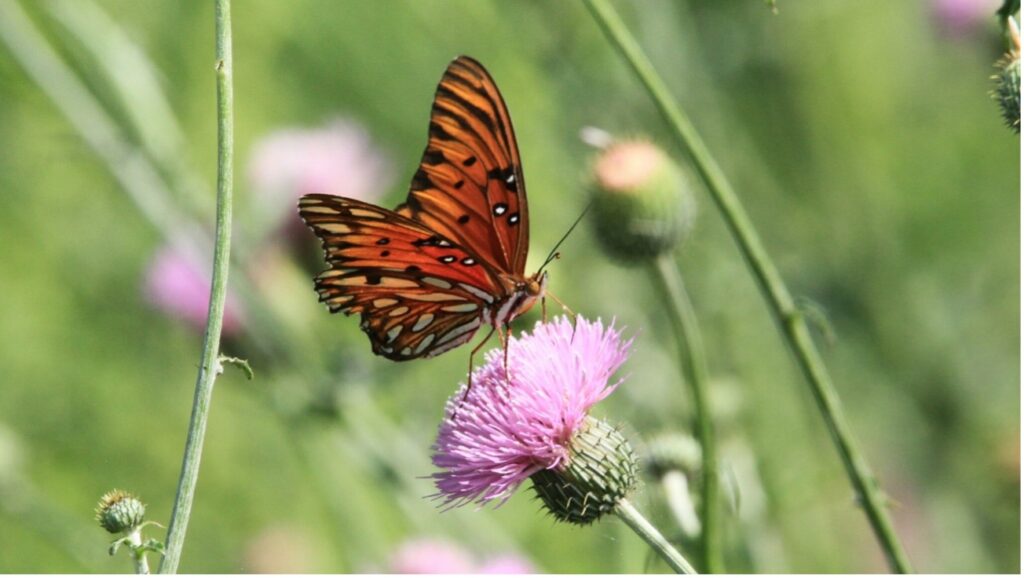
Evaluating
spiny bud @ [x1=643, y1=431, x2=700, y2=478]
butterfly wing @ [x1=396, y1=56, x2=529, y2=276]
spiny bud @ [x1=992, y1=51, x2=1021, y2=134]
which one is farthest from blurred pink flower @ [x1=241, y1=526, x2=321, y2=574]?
spiny bud @ [x1=992, y1=51, x2=1021, y2=134]

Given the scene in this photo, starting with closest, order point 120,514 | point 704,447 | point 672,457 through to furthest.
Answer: point 120,514
point 704,447
point 672,457

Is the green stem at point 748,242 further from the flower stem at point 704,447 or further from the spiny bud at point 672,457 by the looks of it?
the spiny bud at point 672,457

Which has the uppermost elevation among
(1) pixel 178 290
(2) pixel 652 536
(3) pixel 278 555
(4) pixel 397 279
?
(1) pixel 178 290

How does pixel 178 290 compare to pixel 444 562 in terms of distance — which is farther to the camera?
pixel 178 290

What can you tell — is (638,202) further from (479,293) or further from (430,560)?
(430,560)

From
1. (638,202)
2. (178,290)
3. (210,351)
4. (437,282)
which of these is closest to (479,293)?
(437,282)
